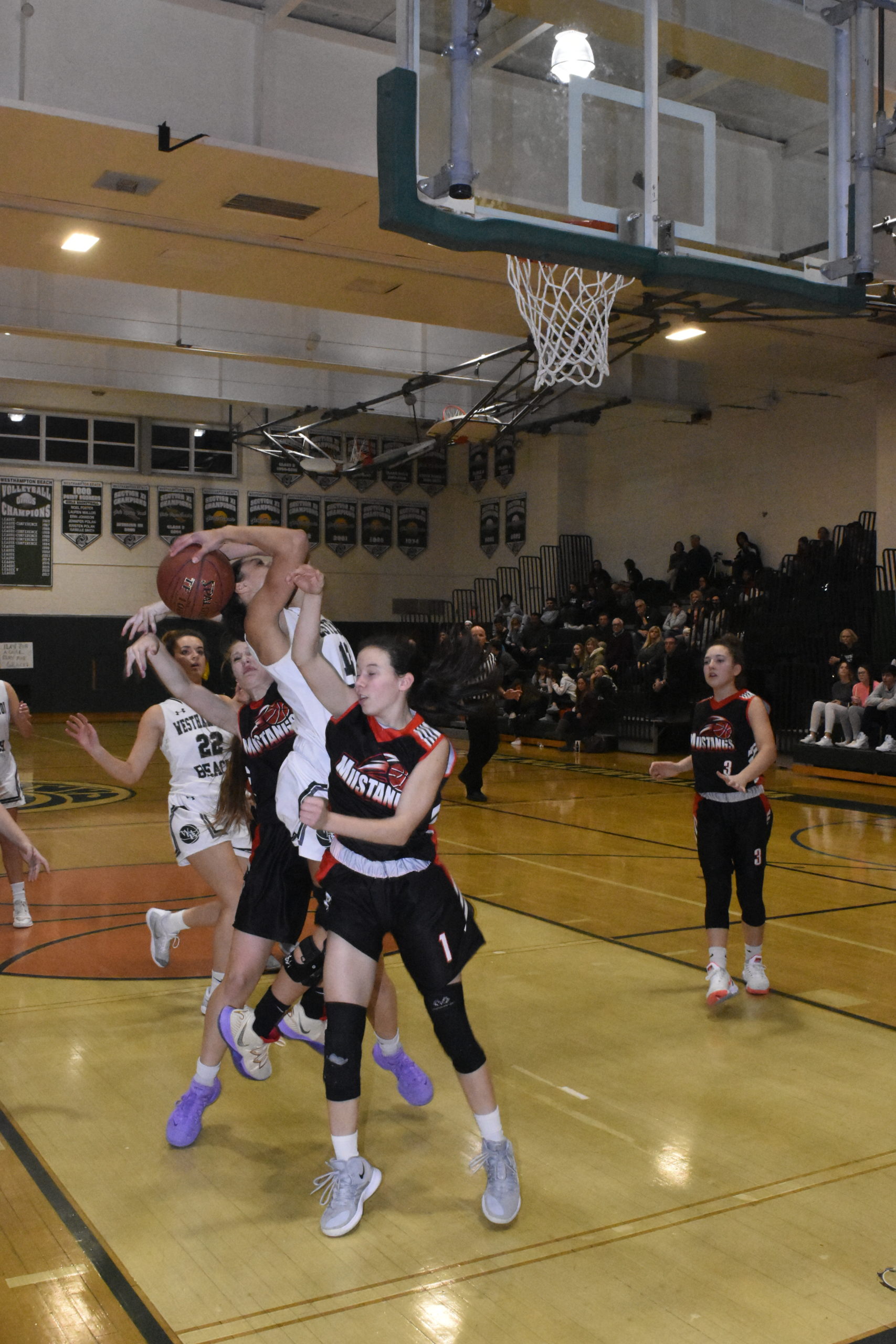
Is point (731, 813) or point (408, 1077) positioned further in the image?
point (731, 813)

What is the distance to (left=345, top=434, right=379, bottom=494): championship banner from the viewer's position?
24453 mm

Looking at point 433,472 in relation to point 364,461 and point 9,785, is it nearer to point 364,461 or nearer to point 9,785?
point 364,461

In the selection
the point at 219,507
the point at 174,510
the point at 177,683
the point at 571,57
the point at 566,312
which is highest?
the point at 219,507

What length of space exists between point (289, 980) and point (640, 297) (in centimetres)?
953

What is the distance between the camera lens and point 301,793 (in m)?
3.75

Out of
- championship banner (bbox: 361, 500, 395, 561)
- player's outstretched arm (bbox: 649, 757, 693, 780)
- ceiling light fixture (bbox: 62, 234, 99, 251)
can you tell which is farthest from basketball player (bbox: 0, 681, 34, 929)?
championship banner (bbox: 361, 500, 395, 561)

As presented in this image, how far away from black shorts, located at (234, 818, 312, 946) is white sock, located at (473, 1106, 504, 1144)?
Result: 0.88m

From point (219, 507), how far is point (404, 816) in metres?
24.1

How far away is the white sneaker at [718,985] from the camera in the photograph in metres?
5.25

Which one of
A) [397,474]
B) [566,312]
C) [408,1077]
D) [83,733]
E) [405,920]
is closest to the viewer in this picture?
[405,920]

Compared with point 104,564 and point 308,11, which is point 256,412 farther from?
point 308,11

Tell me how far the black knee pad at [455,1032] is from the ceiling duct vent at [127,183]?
7695 millimetres

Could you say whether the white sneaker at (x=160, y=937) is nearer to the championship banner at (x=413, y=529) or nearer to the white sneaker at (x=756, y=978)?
the white sneaker at (x=756, y=978)

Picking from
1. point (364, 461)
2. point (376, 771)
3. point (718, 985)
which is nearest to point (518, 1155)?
point (376, 771)
